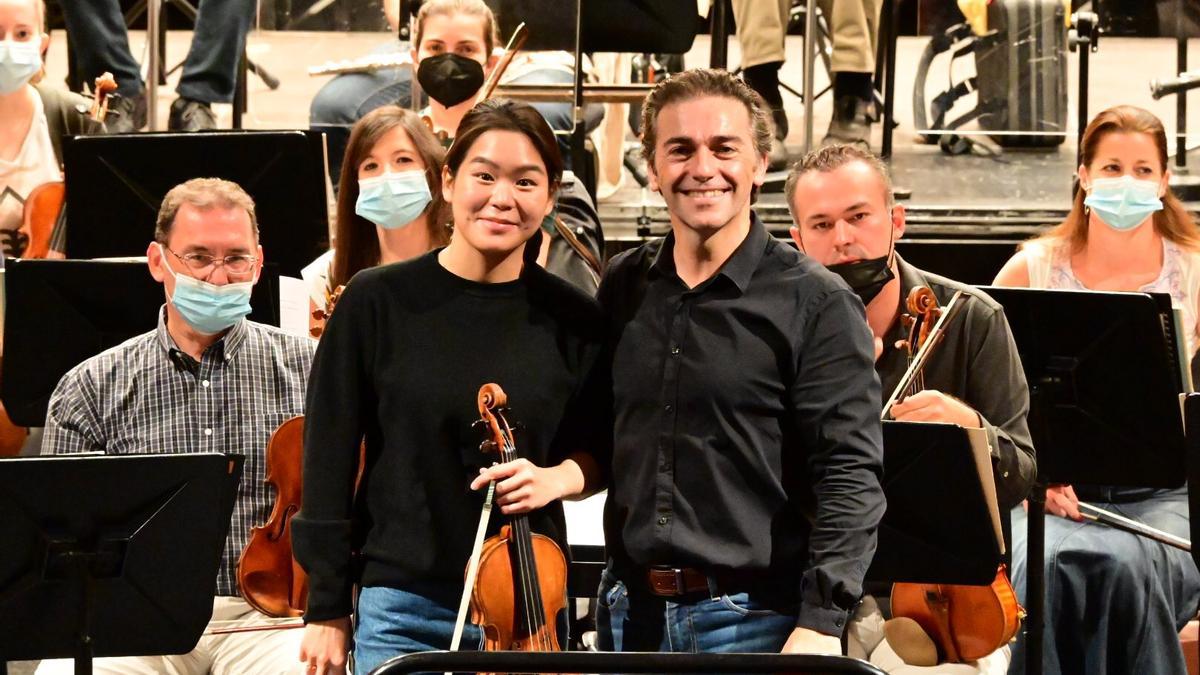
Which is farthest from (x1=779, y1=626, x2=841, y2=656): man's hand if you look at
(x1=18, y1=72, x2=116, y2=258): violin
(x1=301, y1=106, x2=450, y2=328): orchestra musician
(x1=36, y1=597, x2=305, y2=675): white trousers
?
(x1=18, y1=72, x2=116, y2=258): violin

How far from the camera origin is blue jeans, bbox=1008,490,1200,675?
3.83 m

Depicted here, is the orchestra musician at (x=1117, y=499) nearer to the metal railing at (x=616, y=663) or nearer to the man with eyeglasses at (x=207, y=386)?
the man with eyeglasses at (x=207, y=386)

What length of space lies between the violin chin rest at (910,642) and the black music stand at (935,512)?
25 cm

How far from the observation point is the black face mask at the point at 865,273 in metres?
3.22

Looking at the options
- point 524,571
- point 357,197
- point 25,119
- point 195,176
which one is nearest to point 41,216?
point 25,119

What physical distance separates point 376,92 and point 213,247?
2.13m

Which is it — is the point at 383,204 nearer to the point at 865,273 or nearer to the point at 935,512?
the point at 865,273

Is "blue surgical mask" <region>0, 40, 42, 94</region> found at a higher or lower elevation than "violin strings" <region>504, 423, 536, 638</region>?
higher

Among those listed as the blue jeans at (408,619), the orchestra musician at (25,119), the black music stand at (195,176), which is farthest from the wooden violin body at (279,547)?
the orchestra musician at (25,119)

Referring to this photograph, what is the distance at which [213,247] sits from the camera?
358cm

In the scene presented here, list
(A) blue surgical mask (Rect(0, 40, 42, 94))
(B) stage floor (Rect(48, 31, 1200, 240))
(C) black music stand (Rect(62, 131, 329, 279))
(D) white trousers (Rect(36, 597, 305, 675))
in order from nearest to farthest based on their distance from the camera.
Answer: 1. (D) white trousers (Rect(36, 597, 305, 675))
2. (C) black music stand (Rect(62, 131, 329, 279))
3. (A) blue surgical mask (Rect(0, 40, 42, 94))
4. (B) stage floor (Rect(48, 31, 1200, 240))

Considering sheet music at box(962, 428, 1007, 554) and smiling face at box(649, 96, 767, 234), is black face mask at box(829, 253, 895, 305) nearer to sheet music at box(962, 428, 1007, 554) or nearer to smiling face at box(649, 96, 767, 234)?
sheet music at box(962, 428, 1007, 554)

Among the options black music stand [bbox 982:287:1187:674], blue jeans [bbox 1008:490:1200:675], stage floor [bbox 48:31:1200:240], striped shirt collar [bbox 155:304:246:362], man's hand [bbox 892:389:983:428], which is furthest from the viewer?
stage floor [bbox 48:31:1200:240]

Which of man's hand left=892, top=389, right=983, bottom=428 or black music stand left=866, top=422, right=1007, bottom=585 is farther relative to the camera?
man's hand left=892, top=389, right=983, bottom=428
